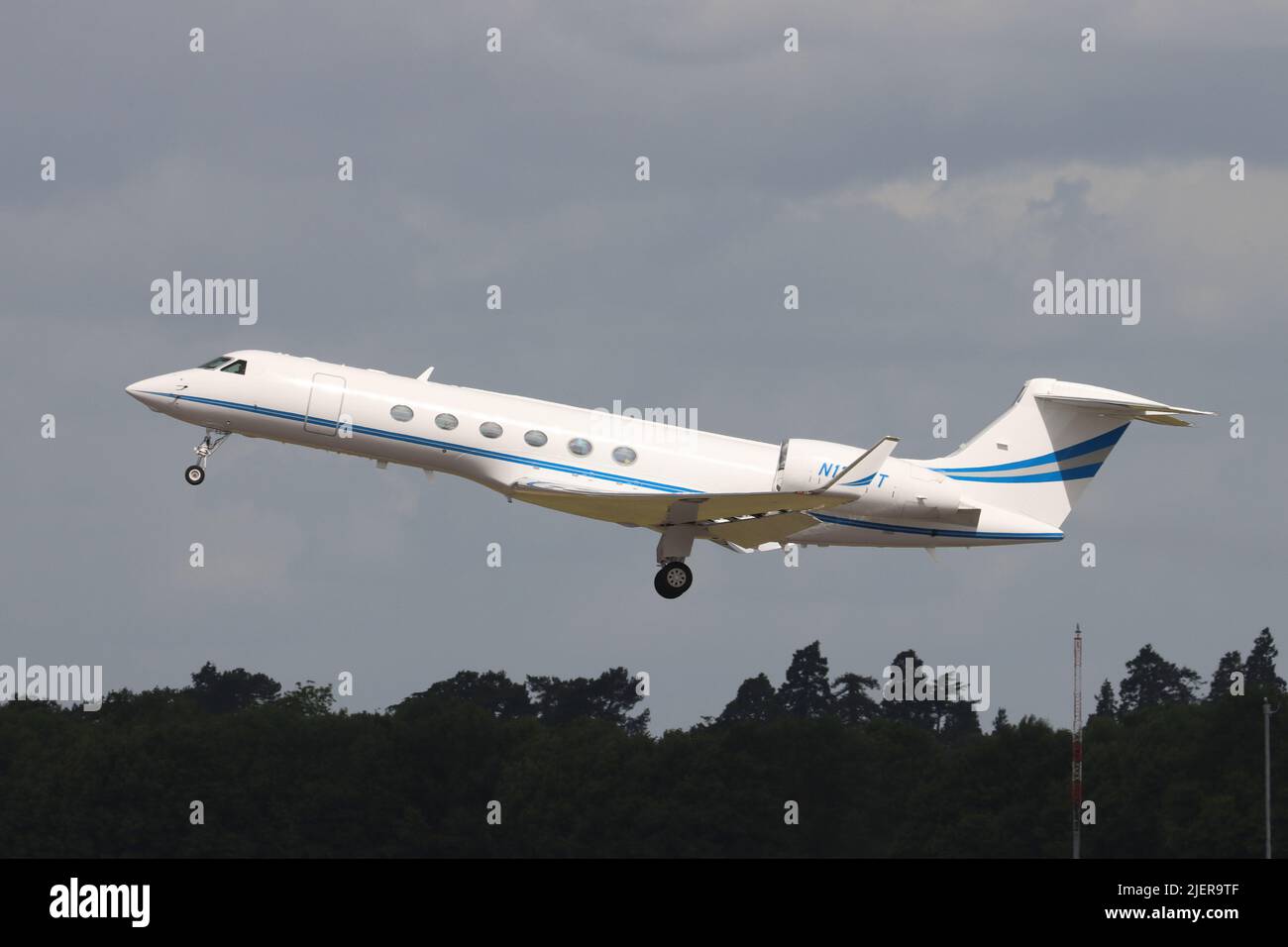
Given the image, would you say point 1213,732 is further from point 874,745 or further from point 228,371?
point 228,371

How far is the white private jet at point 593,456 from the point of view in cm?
3619

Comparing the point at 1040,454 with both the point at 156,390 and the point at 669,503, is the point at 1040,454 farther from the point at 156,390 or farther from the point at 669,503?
the point at 156,390

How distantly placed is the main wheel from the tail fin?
5.31 metres

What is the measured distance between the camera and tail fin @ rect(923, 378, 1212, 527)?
1577 inches

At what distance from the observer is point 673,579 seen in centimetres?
3753

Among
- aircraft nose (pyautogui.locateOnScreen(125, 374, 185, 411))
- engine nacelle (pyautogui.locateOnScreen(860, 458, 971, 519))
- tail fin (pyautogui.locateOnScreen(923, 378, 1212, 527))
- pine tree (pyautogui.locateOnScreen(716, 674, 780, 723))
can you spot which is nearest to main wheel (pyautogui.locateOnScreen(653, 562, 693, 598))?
engine nacelle (pyautogui.locateOnScreen(860, 458, 971, 519))

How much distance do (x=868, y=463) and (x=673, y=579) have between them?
509 cm

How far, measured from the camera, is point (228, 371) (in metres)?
36.8

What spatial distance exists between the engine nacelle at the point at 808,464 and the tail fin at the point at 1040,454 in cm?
397

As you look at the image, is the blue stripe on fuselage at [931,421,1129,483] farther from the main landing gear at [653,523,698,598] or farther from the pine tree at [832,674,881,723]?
the pine tree at [832,674,881,723]

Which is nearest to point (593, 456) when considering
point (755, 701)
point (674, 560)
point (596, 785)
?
point (674, 560)

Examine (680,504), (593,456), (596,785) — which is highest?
(593,456)
